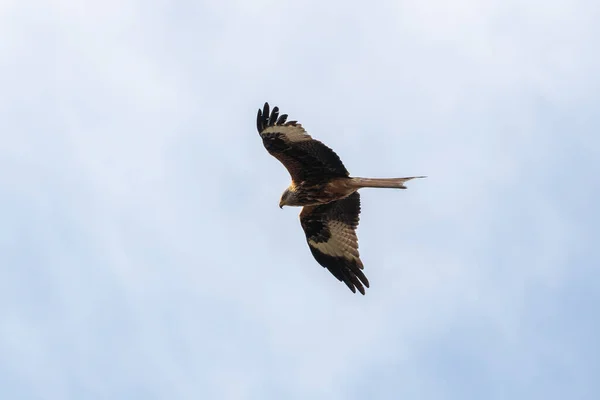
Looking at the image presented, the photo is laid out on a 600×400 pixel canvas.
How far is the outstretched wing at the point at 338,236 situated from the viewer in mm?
13992

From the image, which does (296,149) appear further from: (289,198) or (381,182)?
(381,182)

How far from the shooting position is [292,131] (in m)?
12.5

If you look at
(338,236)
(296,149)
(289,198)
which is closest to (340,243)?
(338,236)

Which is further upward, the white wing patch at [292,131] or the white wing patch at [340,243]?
the white wing patch at [340,243]

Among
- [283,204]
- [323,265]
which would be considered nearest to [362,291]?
[323,265]

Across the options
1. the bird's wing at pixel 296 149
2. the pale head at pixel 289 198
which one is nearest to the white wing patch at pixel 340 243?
the pale head at pixel 289 198

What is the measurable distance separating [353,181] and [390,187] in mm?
756

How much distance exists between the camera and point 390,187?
12.1m

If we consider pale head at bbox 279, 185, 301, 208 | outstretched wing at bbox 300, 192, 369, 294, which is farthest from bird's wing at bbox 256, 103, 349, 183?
outstretched wing at bbox 300, 192, 369, 294

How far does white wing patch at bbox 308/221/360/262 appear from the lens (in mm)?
14070

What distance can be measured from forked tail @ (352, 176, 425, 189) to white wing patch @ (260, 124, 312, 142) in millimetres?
820

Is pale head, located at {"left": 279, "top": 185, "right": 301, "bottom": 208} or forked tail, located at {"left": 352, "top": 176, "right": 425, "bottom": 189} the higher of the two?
forked tail, located at {"left": 352, "top": 176, "right": 425, "bottom": 189}

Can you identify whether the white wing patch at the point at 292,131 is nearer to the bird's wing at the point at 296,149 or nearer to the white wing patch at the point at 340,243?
the bird's wing at the point at 296,149

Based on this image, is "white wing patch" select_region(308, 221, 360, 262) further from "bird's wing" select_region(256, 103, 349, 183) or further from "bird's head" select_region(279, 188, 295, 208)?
"bird's wing" select_region(256, 103, 349, 183)
